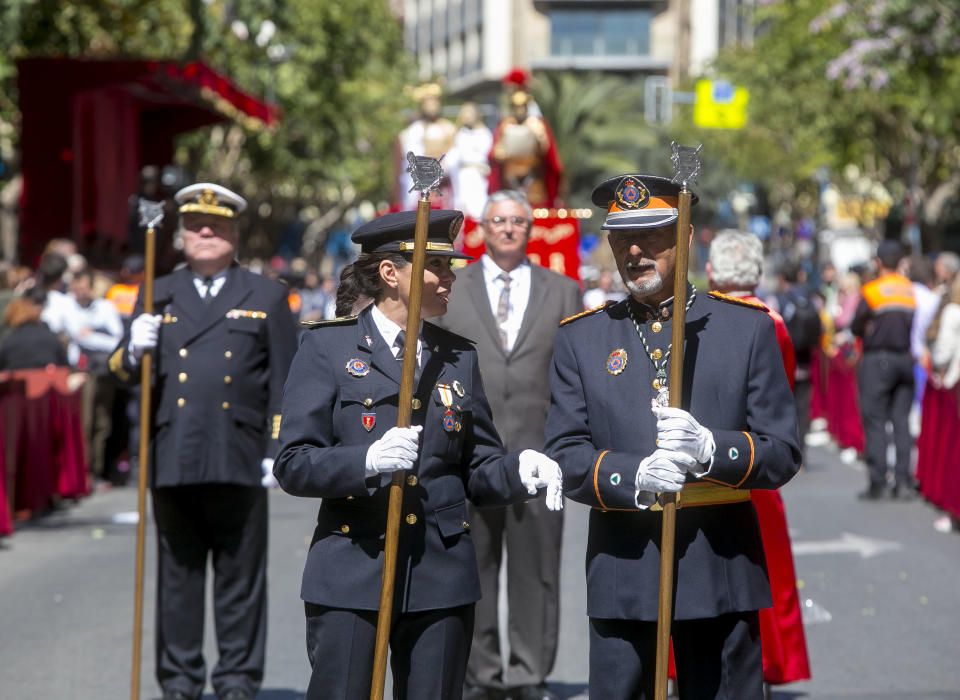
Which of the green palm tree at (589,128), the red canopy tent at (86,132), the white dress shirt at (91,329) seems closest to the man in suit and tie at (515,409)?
the white dress shirt at (91,329)

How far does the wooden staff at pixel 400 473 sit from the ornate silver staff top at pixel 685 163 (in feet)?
2.22

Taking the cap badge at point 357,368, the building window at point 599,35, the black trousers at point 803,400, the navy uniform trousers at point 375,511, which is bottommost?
the black trousers at point 803,400

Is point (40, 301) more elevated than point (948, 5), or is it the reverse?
point (948, 5)

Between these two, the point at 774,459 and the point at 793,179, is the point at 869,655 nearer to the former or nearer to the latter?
the point at 774,459

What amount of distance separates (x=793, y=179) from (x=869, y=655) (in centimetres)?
5140

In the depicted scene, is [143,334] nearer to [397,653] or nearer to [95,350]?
[397,653]

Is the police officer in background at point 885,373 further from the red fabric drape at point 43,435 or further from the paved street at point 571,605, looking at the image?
the red fabric drape at point 43,435

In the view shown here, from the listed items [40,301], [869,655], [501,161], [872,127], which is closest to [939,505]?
[501,161]

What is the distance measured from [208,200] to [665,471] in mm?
3167

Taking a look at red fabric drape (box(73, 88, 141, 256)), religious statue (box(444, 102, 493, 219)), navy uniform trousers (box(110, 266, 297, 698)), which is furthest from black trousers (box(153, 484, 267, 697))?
red fabric drape (box(73, 88, 141, 256))

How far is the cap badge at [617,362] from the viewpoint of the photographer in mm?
4969

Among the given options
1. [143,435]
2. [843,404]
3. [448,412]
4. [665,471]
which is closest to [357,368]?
[448,412]

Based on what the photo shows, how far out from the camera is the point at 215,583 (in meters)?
7.41

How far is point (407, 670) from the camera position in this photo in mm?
4957
